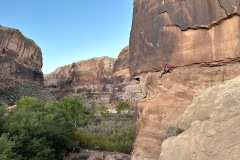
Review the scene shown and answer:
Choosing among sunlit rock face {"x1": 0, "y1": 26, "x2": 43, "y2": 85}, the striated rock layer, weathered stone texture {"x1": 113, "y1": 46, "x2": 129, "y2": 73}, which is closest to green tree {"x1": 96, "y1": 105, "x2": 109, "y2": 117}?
sunlit rock face {"x1": 0, "y1": 26, "x2": 43, "y2": 85}

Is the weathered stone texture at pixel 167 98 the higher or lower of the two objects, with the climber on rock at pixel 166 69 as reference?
lower

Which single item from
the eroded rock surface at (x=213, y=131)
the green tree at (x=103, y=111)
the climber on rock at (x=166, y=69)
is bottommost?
the green tree at (x=103, y=111)

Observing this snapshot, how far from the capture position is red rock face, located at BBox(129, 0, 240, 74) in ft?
21.7

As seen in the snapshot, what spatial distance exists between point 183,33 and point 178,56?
0.76 meters

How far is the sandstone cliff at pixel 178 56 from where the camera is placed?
6660 mm

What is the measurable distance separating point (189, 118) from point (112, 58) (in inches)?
2972

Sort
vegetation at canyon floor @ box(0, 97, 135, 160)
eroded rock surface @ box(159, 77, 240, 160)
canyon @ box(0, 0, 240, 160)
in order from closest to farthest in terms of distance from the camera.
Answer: eroded rock surface @ box(159, 77, 240, 160), canyon @ box(0, 0, 240, 160), vegetation at canyon floor @ box(0, 97, 135, 160)

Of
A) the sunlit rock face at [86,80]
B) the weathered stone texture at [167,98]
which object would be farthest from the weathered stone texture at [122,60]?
the weathered stone texture at [167,98]

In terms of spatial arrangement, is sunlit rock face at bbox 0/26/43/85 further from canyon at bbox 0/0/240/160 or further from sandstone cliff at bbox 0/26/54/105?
canyon at bbox 0/0/240/160

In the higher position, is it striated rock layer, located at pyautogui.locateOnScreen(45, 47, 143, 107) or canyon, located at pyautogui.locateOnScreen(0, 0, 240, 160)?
striated rock layer, located at pyautogui.locateOnScreen(45, 47, 143, 107)

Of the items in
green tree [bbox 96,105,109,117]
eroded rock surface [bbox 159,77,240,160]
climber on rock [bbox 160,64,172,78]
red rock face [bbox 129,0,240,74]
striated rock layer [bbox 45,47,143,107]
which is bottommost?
green tree [bbox 96,105,109,117]

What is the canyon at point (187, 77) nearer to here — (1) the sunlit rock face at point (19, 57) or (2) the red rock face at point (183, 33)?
(2) the red rock face at point (183, 33)

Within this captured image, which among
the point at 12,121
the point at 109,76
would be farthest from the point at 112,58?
the point at 12,121

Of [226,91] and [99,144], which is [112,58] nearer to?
[99,144]
